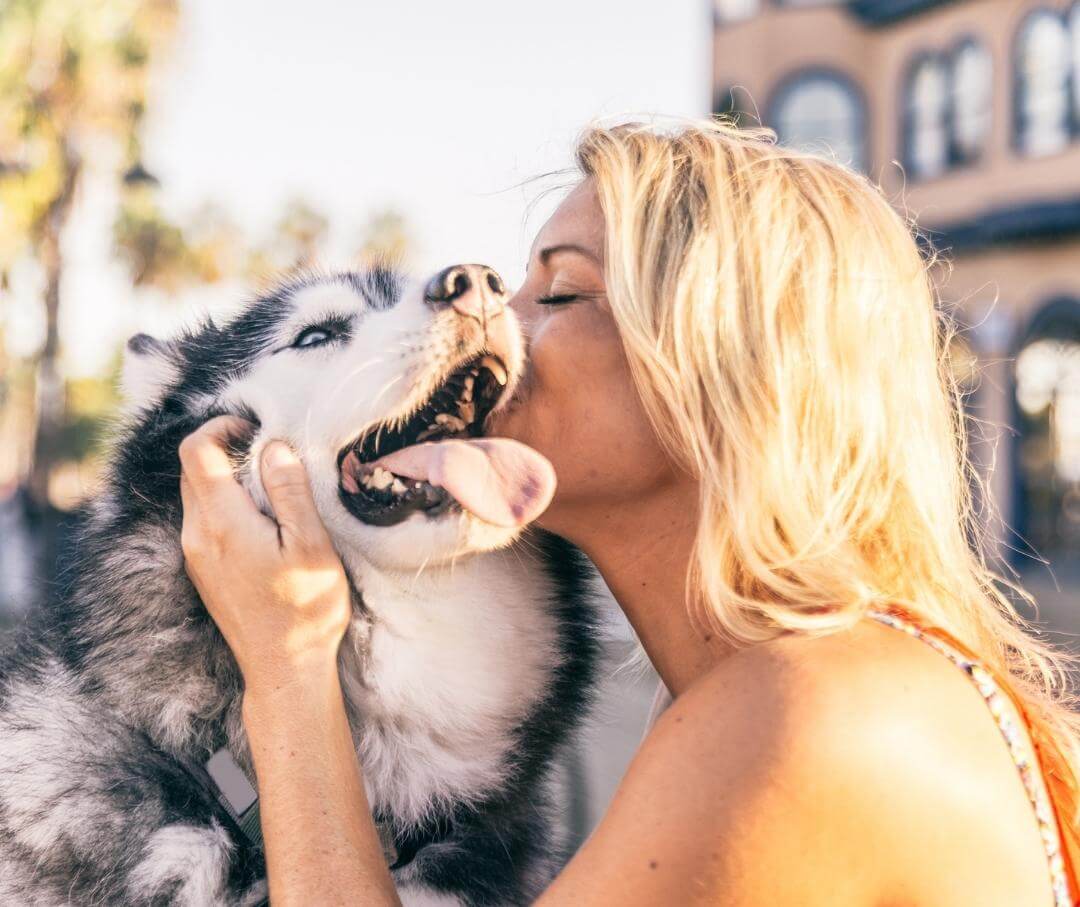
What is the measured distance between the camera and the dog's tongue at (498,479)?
2004 mm

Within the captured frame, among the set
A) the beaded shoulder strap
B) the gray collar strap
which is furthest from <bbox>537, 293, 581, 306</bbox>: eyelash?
the gray collar strap

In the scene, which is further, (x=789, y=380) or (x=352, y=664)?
(x=352, y=664)

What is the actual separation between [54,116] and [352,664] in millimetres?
13856

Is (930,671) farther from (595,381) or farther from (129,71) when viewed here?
(129,71)

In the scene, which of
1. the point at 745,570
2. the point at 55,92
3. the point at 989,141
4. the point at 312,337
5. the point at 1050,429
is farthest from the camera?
the point at 989,141

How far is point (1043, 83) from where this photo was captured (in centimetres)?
1805

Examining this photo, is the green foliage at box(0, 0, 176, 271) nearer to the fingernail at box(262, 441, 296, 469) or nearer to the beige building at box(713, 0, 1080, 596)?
the beige building at box(713, 0, 1080, 596)

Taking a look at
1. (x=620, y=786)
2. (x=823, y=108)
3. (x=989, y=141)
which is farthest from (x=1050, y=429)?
(x=620, y=786)

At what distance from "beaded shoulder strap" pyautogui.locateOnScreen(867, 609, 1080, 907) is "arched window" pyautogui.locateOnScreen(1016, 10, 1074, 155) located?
722 inches

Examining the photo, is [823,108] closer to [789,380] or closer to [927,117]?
[927,117]

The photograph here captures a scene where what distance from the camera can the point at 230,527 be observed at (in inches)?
80.0

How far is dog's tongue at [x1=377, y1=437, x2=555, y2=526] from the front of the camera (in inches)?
78.9

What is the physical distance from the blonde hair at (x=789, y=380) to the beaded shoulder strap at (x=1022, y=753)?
0.06 meters

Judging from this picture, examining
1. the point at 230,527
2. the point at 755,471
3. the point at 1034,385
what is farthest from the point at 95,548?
the point at 1034,385
